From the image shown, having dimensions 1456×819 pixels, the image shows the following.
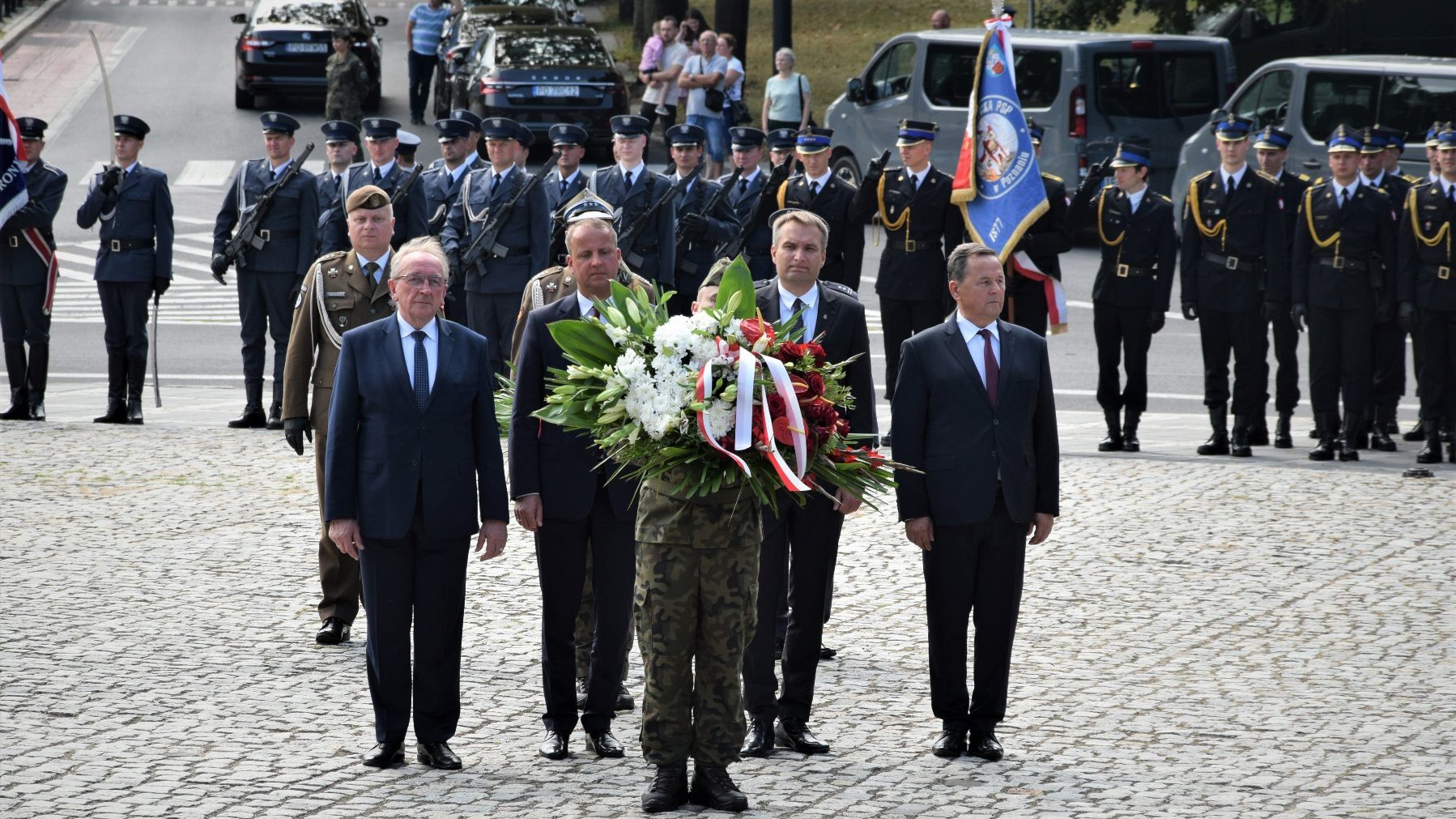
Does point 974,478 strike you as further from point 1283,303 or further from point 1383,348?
point 1383,348

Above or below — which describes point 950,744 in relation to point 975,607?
below

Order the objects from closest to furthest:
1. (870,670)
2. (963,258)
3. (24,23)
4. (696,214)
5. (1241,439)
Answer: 1. (963,258)
2. (870,670)
3. (1241,439)
4. (696,214)
5. (24,23)

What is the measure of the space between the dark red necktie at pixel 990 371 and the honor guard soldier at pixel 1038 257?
20.3 feet

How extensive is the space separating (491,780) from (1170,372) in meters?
11.2

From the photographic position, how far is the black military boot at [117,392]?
13.9 m

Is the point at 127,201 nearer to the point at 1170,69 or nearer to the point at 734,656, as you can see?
the point at 734,656

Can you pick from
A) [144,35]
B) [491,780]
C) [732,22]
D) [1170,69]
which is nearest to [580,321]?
[491,780]

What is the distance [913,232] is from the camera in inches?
519

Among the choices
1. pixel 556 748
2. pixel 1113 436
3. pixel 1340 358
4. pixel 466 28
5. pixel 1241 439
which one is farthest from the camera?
pixel 466 28

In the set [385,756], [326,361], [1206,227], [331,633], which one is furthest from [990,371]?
[1206,227]

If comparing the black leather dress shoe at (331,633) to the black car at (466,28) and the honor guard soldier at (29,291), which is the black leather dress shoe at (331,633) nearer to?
the honor guard soldier at (29,291)

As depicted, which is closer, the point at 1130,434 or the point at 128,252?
the point at 1130,434

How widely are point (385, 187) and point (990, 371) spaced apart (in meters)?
7.43

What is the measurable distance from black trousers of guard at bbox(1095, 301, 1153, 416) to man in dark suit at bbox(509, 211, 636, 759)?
694 cm
